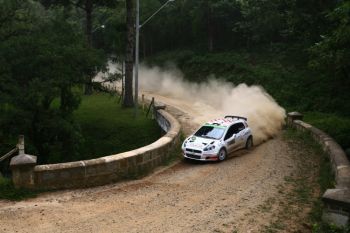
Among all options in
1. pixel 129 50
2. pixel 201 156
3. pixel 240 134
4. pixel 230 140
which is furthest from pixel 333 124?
pixel 129 50

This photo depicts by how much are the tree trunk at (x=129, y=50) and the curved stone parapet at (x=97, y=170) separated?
53.4 feet

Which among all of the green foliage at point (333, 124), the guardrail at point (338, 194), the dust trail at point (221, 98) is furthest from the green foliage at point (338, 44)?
the dust trail at point (221, 98)

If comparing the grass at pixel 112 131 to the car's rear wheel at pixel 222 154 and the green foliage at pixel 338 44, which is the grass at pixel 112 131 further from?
the green foliage at pixel 338 44

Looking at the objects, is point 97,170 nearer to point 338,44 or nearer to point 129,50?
point 338,44

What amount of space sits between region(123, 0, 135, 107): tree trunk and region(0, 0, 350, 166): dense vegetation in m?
0.11

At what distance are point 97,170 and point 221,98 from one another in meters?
25.8

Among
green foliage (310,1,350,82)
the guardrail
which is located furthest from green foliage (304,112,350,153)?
green foliage (310,1,350,82)

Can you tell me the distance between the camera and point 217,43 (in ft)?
179

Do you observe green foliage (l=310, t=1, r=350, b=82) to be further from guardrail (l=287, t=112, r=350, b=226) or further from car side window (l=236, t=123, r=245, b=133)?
car side window (l=236, t=123, r=245, b=133)

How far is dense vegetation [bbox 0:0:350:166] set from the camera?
2134cm

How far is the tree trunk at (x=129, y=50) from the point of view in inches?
1227

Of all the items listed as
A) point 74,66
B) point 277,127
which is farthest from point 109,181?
point 277,127

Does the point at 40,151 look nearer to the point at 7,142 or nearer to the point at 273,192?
the point at 7,142

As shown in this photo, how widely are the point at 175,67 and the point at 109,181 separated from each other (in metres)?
39.7
